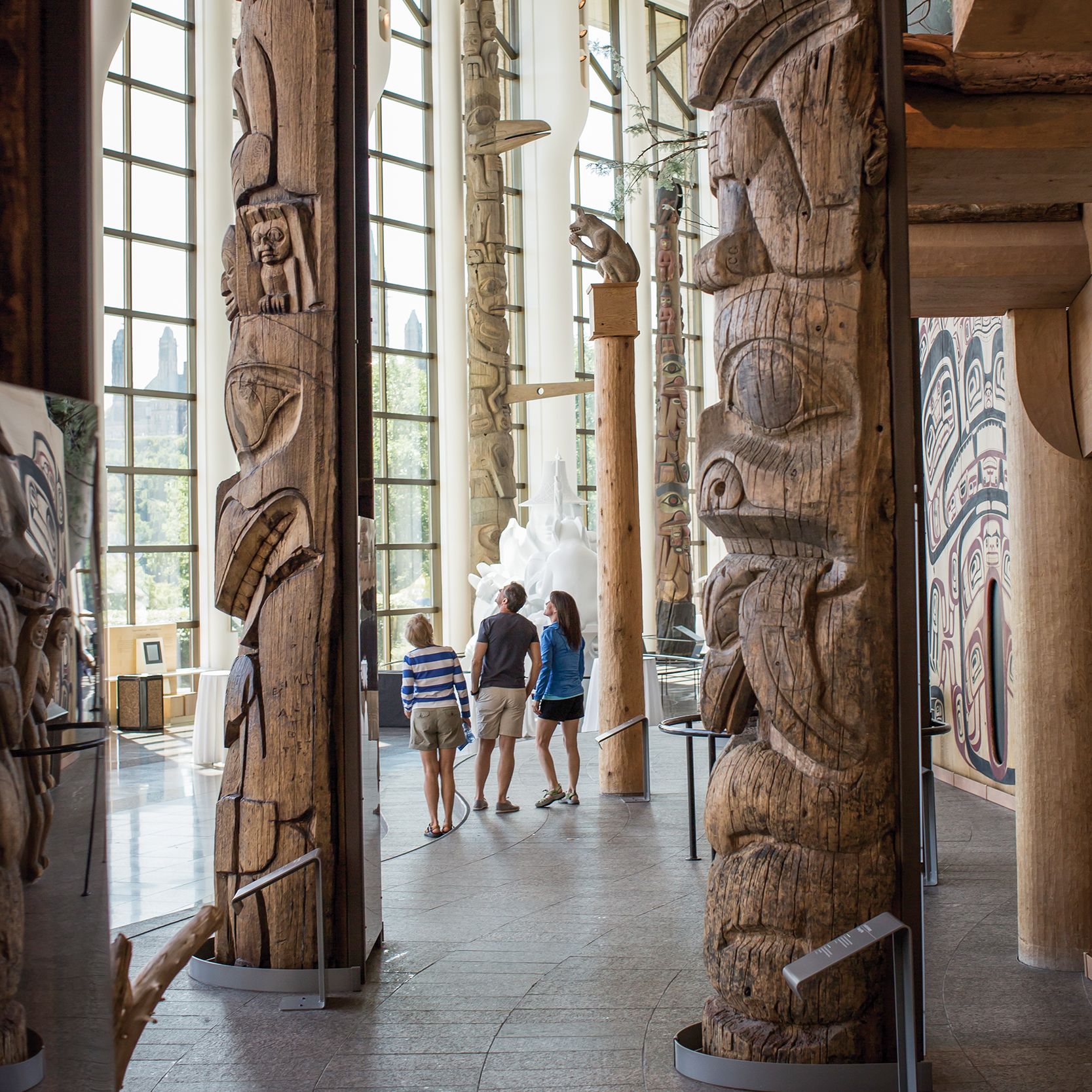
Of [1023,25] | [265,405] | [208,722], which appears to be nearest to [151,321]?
[208,722]

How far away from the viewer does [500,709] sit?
6.95m

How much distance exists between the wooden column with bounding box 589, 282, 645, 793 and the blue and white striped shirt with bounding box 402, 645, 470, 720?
4.22 feet

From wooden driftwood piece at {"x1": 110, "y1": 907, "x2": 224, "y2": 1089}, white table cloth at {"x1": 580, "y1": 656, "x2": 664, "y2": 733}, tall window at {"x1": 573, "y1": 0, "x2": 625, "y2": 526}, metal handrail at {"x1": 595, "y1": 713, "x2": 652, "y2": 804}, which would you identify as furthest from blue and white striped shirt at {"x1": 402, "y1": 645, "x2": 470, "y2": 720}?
tall window at {"x1": 573, "y1": 0, "x2": 625, "y2": 526}

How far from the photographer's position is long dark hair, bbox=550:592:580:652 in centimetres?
720

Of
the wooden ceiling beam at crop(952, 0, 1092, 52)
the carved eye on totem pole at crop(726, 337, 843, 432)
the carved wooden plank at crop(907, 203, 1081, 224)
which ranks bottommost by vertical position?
the carved eye on totem pole at crop(726, 337, 843, 432)

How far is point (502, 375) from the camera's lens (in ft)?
49.4

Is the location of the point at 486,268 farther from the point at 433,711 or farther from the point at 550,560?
the point at 433,711

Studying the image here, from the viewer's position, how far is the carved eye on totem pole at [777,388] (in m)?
2.87

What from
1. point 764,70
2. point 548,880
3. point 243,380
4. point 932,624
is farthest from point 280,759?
point 932,624

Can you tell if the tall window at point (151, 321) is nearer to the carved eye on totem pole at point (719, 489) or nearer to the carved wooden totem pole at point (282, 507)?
the carved wooden totem pole at point (282, 507)

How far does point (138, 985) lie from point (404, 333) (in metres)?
16.8

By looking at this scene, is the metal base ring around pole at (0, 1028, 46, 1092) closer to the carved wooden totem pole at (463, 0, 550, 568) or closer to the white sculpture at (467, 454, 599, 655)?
the white sculpture at (467, 454, 599, 655)

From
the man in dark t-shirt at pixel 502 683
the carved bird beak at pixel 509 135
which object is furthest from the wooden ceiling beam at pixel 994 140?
the carved bird beak at pixel 509 135

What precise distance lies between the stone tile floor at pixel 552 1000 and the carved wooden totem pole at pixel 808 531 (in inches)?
18.4
